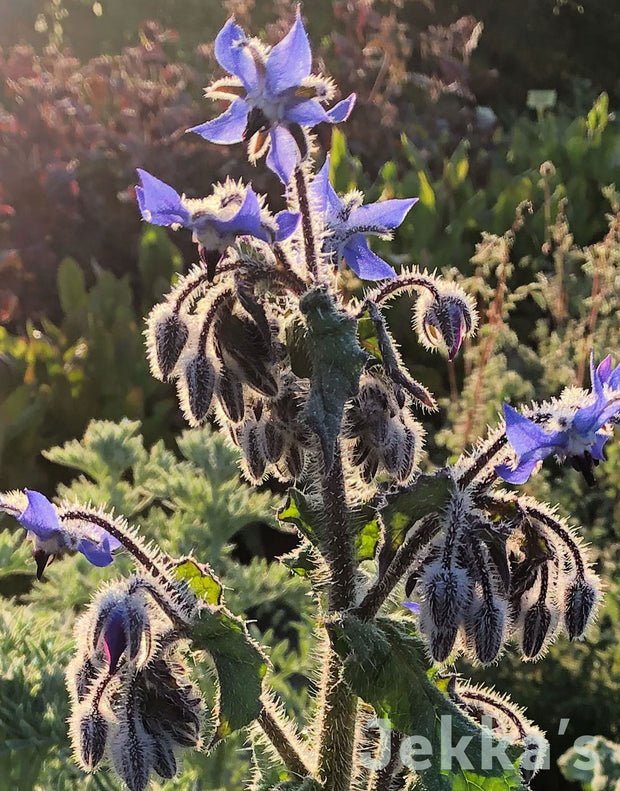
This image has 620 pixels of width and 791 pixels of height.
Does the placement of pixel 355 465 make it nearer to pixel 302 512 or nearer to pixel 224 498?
pixel 302 512

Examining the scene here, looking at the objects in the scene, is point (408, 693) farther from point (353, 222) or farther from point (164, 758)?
point (353, 222)

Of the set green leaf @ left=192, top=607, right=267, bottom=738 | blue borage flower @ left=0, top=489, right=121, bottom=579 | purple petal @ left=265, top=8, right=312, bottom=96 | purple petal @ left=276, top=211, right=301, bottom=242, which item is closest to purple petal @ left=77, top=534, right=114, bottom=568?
blue borage flower @ left=0, top=489, right=121, bottom=579

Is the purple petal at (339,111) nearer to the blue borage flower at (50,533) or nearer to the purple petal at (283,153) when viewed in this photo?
the purple petal at (283,153)

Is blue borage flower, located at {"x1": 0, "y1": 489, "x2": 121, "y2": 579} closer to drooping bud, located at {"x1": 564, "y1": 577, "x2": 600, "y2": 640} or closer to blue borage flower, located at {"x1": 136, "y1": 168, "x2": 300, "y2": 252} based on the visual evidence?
blue borage flower, located at {"x1": 136, "y1": 168, "x2": 300, "y2": 252}

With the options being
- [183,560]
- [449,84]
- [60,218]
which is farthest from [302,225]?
[449,84]

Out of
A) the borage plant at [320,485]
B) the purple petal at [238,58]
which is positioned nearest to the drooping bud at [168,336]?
the borage plant at [320,485]

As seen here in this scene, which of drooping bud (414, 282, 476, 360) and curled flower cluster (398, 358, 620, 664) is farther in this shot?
drooping bud (414, 282, 476, 360)
